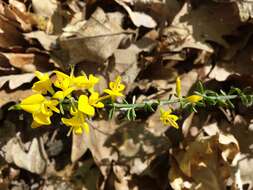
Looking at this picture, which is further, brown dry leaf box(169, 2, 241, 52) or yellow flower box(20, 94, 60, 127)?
brown dry leaf box(169, 2, 241, 52)

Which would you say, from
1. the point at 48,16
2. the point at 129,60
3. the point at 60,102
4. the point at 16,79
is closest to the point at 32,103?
the point at 60,102

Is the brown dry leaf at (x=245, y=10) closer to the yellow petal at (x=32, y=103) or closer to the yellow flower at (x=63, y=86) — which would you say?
the yellow flower at (x=63, y=86)

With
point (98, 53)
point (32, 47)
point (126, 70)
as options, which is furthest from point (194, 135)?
point (32, 47)

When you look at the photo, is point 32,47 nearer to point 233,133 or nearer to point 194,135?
point 194,135

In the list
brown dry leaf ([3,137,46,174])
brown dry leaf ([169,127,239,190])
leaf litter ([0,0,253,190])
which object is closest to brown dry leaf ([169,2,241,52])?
leaf litter ([0,0,253,190])

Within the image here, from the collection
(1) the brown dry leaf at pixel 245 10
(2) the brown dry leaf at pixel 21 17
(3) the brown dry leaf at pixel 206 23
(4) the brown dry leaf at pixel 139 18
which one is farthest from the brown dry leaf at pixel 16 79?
(1) the brown dry leaf at pixel 245 10

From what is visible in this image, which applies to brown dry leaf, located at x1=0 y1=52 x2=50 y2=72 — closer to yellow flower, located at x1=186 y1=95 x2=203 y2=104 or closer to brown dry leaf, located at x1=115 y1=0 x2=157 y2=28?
brown dry leaf, located at x1=115 y1=0 x2=157 y2=28
